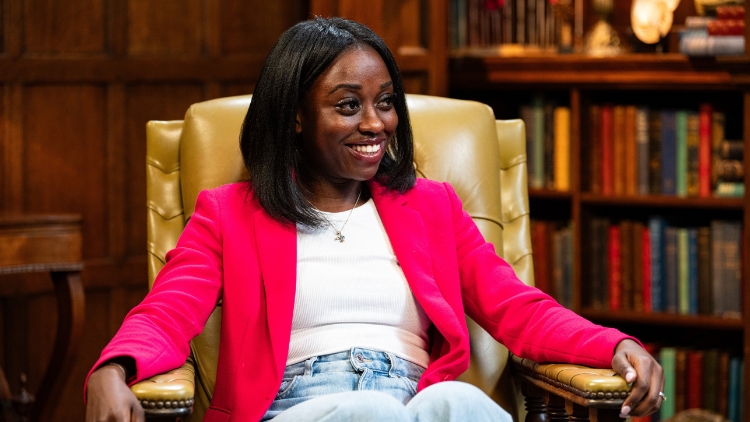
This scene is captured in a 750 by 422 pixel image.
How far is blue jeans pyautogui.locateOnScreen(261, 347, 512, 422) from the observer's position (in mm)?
1401

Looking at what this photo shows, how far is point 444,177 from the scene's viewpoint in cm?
211

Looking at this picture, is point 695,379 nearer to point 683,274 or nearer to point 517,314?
point 683,274

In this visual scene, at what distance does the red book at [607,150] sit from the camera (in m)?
3.11

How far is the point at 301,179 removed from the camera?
186 cm

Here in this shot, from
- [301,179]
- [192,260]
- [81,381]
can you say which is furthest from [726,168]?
[81,381]

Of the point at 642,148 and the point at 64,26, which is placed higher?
the point at 64,26

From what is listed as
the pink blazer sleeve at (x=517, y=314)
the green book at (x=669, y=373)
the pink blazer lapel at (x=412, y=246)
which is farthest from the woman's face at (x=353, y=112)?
the green book at (x=669, y=373)

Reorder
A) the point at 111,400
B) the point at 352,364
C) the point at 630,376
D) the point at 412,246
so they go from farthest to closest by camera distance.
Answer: the point at 412,246
the point at 352,364
the point at 630,376
the point at 111,400

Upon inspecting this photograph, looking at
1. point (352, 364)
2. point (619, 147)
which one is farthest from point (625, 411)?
point (619, 147)

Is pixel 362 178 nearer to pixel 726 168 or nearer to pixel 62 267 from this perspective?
pixel 62 267

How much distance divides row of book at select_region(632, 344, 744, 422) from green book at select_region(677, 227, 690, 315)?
0.13 meters

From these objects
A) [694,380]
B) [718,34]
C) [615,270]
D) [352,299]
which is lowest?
[694,380]

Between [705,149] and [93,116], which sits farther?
[93,116]

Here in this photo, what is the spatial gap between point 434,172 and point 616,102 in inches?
52.3
